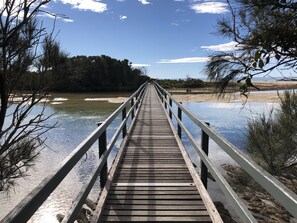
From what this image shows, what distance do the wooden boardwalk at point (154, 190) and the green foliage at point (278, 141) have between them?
424 cm

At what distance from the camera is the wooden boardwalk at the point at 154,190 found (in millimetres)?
3566

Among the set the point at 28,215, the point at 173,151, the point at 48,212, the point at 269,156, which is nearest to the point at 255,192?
the point at 269,156

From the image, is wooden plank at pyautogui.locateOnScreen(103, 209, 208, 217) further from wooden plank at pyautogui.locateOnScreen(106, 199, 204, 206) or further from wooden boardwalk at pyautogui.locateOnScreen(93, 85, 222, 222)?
wooden plank at pyautogui.locateOnScreen(106, 199, 204, 206)

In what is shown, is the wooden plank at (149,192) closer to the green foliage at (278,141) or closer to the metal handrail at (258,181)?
the metal handrail at (258,181)

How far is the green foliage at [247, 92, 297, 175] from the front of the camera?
9539mm

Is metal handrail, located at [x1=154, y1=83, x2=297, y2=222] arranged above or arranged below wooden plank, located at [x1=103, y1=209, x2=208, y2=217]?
above

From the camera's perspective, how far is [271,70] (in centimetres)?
425

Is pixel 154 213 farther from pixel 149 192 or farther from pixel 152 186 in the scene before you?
pixel 152 186

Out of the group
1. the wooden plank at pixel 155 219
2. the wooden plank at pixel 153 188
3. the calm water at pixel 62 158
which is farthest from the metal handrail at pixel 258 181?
the calm water at pixel 62 158

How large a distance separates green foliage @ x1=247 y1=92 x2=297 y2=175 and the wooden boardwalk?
424 cm

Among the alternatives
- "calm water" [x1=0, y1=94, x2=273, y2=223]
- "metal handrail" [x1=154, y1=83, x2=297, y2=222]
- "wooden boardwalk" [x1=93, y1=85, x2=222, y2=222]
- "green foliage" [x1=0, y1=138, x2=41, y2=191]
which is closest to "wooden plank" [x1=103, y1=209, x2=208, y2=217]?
"wooden boardwalk" [x1=93, y1=85, x2=222, y2=222]

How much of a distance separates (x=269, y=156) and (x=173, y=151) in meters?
4.91

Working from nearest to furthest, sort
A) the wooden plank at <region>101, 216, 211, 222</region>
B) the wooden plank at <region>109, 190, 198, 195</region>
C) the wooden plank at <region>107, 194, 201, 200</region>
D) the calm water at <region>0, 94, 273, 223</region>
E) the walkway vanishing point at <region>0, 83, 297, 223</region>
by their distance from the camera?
the walkway vanishing point at <region>0, 83, 297, 223</region> → the wooden plank at <region>101, 216, 211, 222</region> → the wooden plank at <region>107, 194, 201, 200</region> → the wooden plank at <region>109, 190, 198, 195</region> → the calm water at <region>0, 94, 273, 223</region>

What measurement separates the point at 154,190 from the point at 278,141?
716 cm
